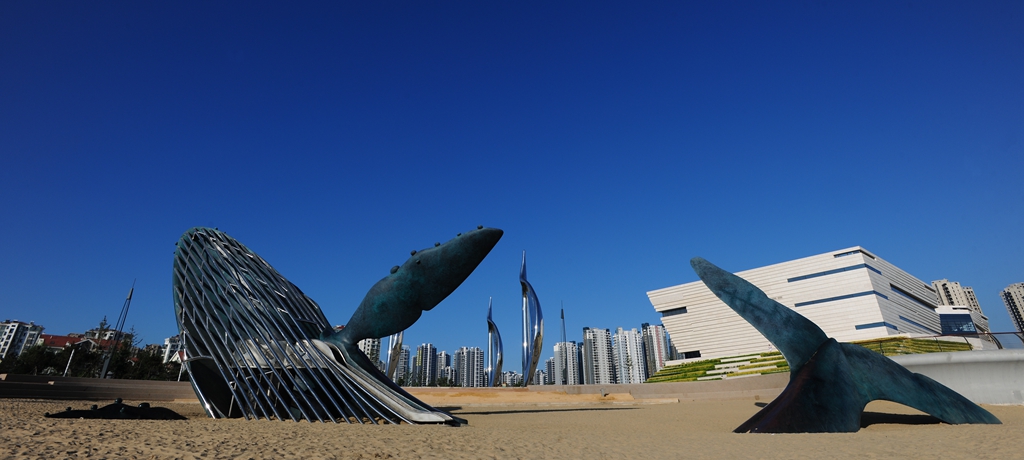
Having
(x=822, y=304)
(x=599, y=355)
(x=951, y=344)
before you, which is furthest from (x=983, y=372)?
(x=599, y=355)

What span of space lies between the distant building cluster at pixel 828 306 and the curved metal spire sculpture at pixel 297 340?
47.9 metres

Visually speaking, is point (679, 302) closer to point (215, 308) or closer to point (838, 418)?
point (838, 418)

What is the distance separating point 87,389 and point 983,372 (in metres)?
41.0

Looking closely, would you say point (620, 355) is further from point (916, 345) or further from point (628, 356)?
point (916, 345)

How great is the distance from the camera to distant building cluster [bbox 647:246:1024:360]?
49.1 m

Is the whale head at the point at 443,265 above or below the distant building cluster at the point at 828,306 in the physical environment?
below

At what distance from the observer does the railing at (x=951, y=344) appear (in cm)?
2008

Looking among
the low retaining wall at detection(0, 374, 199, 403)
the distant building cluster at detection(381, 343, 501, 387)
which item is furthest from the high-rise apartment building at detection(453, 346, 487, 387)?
the low retaining wall at detection(0, 374, 199, 403)

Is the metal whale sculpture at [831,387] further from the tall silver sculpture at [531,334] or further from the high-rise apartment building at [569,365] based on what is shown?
the high-rise apartment building at [569,365]

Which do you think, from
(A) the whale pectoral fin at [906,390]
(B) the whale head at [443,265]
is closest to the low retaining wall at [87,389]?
(B) the whale head at [443,265]

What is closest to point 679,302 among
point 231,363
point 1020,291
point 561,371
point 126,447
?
point 231,363

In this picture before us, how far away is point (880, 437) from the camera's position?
9930 mm

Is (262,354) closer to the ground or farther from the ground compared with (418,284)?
closer to the ground

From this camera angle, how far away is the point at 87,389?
24.5 metres
